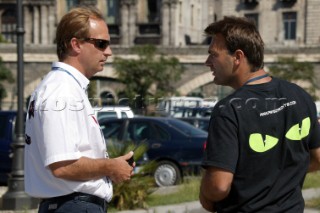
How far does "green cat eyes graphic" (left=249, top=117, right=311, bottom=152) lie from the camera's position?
3.95 meters

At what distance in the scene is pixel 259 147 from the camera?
3.96 meters

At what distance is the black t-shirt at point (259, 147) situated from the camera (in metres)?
3.89

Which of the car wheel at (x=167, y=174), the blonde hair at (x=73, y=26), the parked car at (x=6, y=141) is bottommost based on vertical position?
the car wheel at (x=167, y=174)

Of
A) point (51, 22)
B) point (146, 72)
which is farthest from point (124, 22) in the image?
point (146, 72)

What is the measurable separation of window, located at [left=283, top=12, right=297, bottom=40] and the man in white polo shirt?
171 ft

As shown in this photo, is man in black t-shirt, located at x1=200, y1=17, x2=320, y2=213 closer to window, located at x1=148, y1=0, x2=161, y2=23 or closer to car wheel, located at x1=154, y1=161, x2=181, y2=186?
car wheel, located at x1=154, y1=161, x2=181, y2=186

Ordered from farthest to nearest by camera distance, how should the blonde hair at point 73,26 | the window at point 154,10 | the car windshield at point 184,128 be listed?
the window at point 154,10 < the car windshield at point 184,128 < the blonde hair at point 73,26

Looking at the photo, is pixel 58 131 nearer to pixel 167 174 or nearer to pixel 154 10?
pixel 167 174

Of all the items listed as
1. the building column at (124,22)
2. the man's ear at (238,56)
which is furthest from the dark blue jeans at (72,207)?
the building column at (124,22)

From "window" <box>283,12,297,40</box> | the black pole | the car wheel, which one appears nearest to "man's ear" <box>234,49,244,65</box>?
the black pole

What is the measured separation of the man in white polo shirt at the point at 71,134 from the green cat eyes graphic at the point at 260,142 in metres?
0.78

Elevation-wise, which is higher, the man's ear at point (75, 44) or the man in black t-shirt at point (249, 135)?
the man's ear at point (75, 44)

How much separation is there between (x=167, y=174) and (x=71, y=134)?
436 inches

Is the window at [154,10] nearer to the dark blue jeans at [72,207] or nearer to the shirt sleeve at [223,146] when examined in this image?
the dark blue jeans at [72,207]
